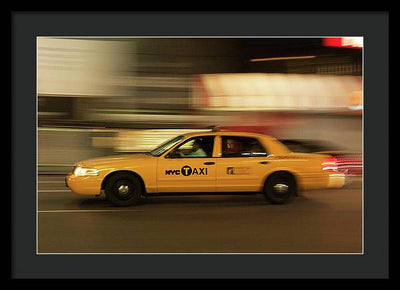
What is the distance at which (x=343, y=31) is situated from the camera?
6.46m

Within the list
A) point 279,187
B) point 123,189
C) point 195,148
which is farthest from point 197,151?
point 279,187

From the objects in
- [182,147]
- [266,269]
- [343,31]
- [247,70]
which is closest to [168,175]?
[182,147]

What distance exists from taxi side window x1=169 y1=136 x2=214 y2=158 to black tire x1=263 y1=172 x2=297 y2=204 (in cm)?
123

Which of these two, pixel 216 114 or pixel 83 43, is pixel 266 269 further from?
pixel 216 114

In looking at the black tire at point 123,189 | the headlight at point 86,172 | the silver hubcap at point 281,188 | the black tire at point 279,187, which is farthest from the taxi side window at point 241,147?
the headlight at point 86,172

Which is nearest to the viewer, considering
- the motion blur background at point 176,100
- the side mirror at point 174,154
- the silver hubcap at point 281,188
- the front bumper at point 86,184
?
the front bumper at point 86,184

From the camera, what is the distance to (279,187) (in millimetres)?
9523

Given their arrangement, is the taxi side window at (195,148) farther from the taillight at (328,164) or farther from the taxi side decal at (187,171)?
the taillight at (328,164)

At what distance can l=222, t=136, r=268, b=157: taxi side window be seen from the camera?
9.41 metres

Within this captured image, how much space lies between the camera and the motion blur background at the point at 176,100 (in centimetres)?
1284

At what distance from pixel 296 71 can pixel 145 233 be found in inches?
280

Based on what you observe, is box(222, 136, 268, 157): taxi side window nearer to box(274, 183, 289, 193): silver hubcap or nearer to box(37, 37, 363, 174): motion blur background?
box(274, 183, 289, 193): silver hubcap

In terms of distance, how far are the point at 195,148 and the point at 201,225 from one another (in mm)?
1766

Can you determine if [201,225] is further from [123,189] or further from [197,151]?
[123,189]
